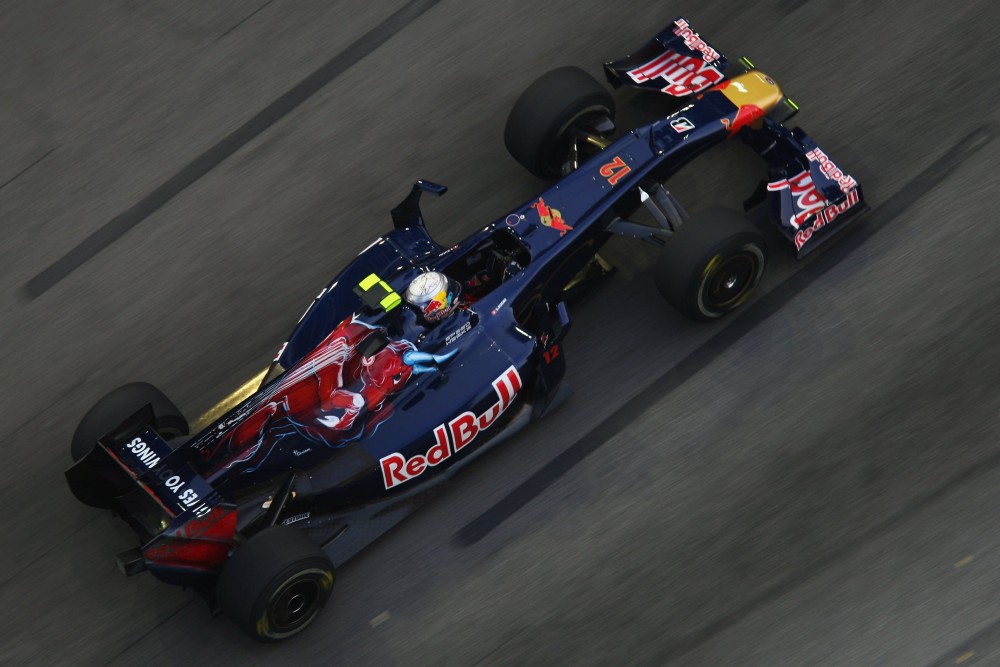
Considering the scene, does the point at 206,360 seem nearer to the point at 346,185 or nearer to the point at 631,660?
the point at 346,185

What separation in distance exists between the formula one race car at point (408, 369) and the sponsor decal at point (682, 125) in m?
0.02

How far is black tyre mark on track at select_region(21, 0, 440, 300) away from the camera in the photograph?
10648mm

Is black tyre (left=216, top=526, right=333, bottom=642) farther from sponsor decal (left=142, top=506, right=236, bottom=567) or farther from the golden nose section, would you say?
the golden nose section

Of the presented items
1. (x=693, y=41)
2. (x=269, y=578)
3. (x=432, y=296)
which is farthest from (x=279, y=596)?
(x=693, y=41)

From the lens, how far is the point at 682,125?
31.1 feet

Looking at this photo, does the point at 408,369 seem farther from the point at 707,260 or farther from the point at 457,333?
the point at 707,260

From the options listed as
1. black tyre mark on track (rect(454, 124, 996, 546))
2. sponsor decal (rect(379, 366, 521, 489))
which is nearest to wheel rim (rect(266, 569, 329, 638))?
sponsor decal (rect(379, 366, 521, 489))

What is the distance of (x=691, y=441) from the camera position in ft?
29.9

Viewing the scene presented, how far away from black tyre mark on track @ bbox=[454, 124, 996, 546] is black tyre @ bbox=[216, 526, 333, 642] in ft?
3.74

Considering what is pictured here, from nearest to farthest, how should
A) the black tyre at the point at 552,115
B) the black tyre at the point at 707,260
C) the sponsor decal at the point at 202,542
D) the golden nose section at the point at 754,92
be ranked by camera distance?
the sponsor decal at the point at 202,542 < the black tyre at the point at 707,260 < the golden nose section at the point at 754,92 < the black tyre at the point at 552,115

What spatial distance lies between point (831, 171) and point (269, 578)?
4.86 m

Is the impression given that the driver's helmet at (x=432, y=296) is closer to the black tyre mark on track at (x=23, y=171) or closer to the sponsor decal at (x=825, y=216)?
the sponsor decal at (x=825, y=216)

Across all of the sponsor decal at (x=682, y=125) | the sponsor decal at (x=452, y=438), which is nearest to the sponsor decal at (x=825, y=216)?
Result: the sponsor decal at (x=682, y=125)

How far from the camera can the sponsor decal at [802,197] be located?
9.41 meters
